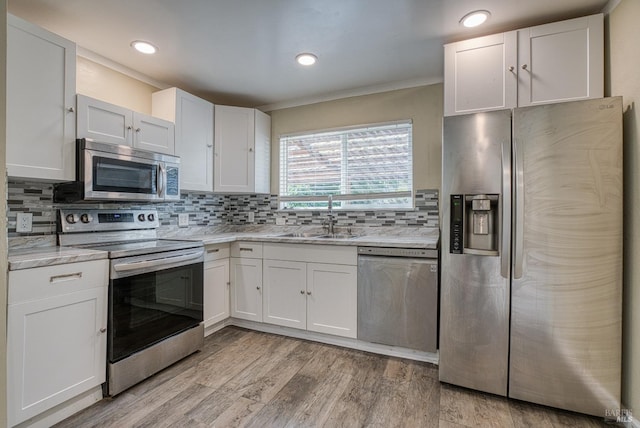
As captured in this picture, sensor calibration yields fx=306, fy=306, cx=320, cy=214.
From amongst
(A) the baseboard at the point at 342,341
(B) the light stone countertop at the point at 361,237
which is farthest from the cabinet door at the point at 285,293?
(B) the light stone countertop at the point at 361,237

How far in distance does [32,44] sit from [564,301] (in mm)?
3357

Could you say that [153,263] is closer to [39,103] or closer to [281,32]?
[39,103]

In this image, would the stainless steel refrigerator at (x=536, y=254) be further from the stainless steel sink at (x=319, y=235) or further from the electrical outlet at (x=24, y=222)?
the electrical outlet at (x=24, y=222)

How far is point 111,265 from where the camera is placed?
1843 mm

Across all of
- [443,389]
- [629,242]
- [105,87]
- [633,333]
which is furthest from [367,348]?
[105,87]

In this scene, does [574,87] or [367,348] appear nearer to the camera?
[574,87]

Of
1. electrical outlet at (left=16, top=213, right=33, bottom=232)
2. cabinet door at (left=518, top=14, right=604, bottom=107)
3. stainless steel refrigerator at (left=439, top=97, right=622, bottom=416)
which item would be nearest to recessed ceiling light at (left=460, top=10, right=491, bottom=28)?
cabinet door at (left=518, top=14, right=604, bottom=107)

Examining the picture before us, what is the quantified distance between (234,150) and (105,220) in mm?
1334

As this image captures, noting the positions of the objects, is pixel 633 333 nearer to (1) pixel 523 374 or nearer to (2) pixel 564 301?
(2) pixel 564 301

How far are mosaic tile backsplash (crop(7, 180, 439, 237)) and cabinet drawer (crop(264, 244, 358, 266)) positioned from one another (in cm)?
61

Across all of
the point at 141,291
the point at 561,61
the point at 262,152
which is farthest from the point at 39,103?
the point at 561,61

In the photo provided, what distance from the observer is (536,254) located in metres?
1.75

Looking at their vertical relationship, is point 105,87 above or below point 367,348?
above

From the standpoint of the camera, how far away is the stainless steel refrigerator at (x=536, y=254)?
1.64 meters
